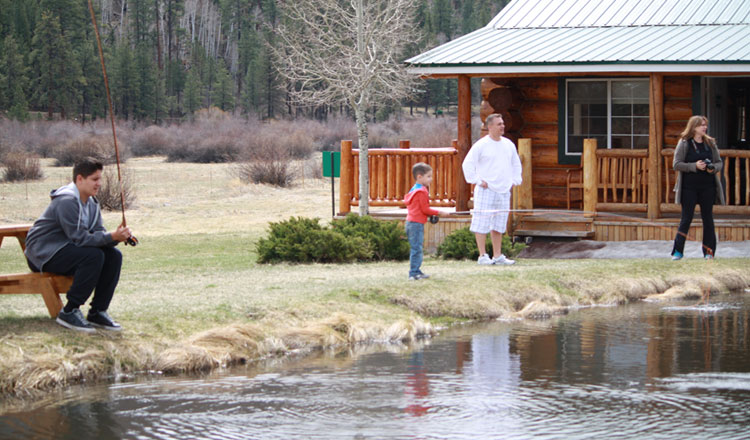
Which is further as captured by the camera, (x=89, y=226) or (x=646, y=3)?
(x=646, y=3)

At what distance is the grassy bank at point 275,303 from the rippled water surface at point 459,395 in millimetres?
336

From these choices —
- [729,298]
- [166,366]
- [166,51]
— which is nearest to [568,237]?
[729,298]

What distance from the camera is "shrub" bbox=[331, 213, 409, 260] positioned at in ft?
53.5

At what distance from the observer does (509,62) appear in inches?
656

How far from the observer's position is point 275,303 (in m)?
10.8

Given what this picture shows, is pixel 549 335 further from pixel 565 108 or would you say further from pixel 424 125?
pixel 424 125

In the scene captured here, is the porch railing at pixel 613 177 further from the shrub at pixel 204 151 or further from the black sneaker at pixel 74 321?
the shrub at pixel 204 151

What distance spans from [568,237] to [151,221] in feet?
43.9

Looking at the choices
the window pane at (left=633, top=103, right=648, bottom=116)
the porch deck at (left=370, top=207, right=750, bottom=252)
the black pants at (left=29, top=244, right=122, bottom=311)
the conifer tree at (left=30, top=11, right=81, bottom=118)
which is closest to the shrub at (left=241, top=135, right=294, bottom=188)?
the porch deck at (left=370, top=207, right=750, bottom=252)

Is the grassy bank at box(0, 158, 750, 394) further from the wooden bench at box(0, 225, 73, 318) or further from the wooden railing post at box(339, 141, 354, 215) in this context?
the wooden railing post at box(339, 141, 354, 215)

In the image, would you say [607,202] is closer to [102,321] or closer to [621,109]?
[621,109]

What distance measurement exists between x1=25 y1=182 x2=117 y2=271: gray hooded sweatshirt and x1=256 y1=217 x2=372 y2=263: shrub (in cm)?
697

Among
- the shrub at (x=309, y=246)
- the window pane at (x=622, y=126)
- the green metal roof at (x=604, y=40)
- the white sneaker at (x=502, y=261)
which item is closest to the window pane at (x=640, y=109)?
the window pane at (x=622, y=126)

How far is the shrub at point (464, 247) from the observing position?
50.9ft
